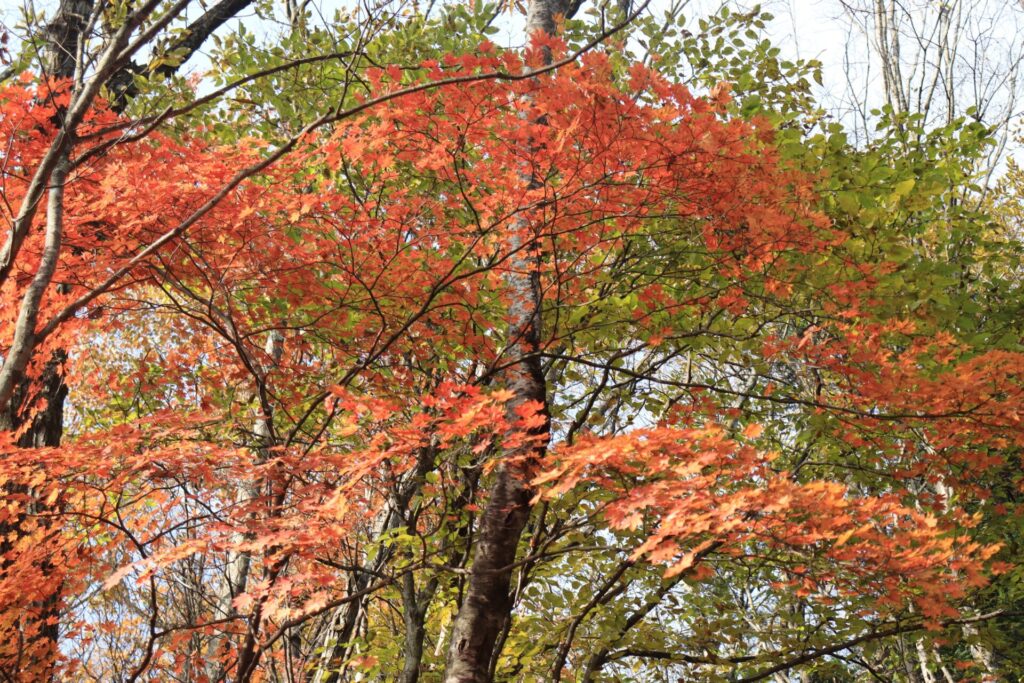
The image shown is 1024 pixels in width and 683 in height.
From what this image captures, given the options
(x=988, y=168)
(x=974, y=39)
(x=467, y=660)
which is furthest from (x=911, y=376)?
(x=974, y=39)

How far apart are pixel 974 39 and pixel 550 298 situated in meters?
8.56

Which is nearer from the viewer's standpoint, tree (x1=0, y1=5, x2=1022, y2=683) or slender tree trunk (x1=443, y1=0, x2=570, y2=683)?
tree (x1=0, y1=5, x2=1022, y2=683)

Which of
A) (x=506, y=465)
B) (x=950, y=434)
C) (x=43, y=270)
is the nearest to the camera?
(x=43, y=270)

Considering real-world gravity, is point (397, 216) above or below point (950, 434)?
above

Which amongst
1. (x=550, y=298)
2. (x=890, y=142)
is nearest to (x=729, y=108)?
(x=890, y=142)

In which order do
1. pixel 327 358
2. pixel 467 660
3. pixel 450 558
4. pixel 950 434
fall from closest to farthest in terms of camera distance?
1. pixel 467 660
2. pixel 950 434
3. pixel 450 558
4. pixel 327 358

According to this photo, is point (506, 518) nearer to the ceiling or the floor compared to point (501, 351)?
nearer to the floor

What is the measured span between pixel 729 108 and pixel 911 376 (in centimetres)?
272

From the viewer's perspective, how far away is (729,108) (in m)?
6.79

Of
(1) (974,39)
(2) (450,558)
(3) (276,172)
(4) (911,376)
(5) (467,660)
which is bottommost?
(5) (467,660)

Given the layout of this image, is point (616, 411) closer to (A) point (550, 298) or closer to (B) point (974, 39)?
(A) point (550, 298)

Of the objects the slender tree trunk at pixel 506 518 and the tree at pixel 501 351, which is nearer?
the tree at pixel 501 351

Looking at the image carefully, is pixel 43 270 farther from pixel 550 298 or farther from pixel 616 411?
pixel 616 411

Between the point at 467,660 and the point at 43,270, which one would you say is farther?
the point at 467,660
